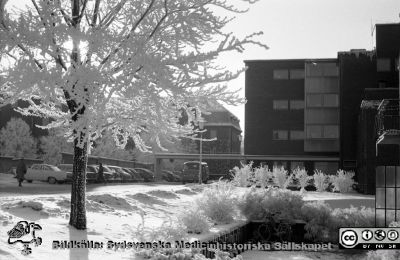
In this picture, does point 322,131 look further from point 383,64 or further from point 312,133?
point 383,64

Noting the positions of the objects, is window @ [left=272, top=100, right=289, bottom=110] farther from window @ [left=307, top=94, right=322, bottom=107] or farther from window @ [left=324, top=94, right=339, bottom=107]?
window @ [left=324, top=94, right=339, bottom=107]

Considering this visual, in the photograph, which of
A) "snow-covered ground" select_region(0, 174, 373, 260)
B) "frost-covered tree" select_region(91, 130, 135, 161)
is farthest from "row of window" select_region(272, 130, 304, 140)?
"snow-covered ground" select_region(0, 174, 373, 260)

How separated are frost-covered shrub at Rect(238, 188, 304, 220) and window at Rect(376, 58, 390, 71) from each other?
34.1m

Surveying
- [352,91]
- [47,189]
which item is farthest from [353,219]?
[352,91]

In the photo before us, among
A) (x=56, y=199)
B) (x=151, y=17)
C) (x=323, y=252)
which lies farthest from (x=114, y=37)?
(x=323, y=252)

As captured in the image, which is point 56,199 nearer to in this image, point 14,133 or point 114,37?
point 114,37

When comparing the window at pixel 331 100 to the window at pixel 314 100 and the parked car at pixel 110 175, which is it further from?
the parked car at pixel 110 175

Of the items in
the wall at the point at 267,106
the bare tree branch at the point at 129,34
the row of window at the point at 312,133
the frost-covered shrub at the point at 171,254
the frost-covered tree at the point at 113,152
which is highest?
the wall at the point at 267,106

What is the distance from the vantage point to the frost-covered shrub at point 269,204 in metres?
15.5

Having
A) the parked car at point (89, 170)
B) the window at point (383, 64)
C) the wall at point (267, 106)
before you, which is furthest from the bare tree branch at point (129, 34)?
the wall at point (267, 106)

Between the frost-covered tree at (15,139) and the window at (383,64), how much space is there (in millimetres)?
36873

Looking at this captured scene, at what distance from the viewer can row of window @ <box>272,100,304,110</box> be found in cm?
5503

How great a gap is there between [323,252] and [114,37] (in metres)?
9.91

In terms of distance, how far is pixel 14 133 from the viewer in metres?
56.6
